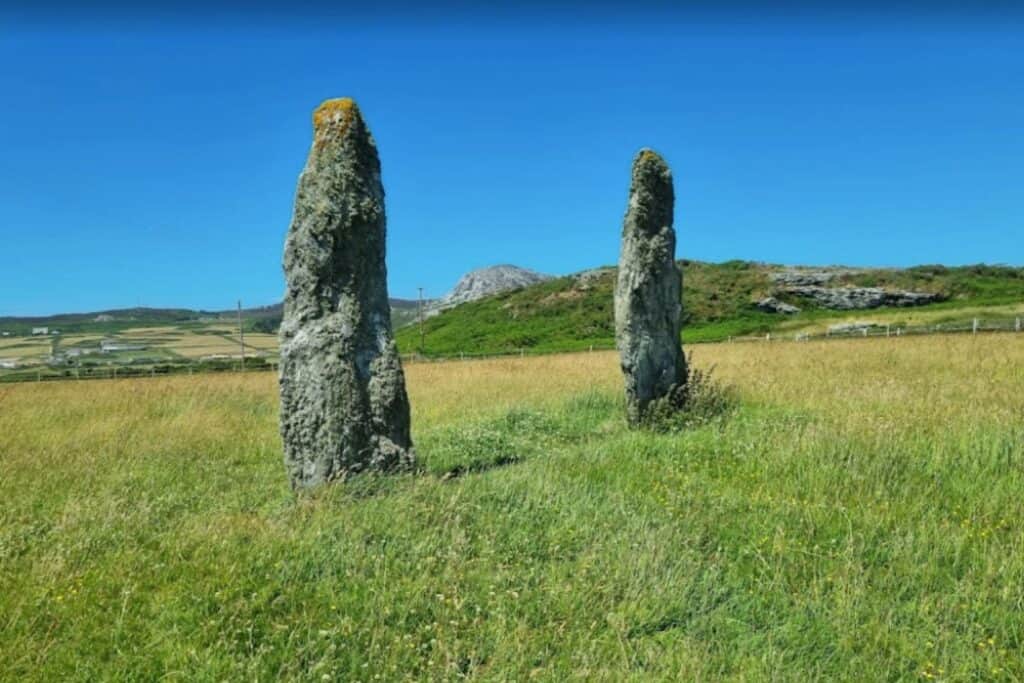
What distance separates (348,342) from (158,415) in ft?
28.1

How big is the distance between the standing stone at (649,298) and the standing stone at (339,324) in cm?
524

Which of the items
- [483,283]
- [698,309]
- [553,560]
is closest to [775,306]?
[698,309]

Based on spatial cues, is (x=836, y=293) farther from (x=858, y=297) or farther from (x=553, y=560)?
(x=553, y=560)

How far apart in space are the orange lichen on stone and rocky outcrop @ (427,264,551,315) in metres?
132

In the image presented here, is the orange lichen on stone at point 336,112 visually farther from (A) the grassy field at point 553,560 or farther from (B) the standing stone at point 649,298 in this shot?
(B) the standing stone at point 649,298

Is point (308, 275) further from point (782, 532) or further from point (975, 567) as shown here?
point (975, 567)

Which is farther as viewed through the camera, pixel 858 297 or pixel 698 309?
pixel 858 297

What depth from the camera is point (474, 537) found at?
6.32 meters

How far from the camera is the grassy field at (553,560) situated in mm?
4500

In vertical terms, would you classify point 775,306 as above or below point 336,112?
below

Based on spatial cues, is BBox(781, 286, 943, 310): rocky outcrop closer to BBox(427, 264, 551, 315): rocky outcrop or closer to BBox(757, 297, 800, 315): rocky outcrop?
BBox(757, 297, 800, 315): rocky outcrop

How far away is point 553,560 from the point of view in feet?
19.4

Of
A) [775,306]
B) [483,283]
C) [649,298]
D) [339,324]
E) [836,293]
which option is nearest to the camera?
[339,324]

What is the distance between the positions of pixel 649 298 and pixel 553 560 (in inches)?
306
